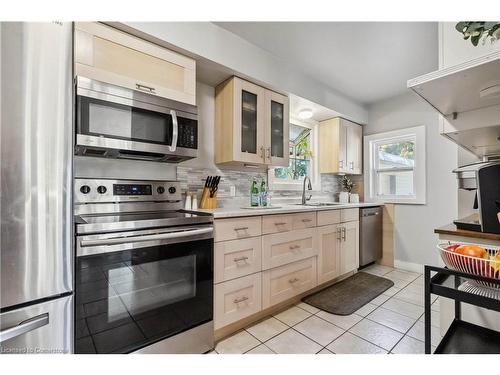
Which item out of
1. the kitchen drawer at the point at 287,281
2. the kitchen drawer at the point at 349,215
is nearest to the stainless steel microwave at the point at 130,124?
the kitchen drawer at the point at 287,281

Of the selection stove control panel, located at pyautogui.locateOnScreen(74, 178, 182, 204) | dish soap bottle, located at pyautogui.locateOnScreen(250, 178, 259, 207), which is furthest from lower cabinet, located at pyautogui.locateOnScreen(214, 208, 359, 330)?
stove control panel, located at pyautogui.locateOnScreen(74, 178, 182, 204)

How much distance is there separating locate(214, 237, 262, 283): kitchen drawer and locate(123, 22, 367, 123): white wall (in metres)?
1.40

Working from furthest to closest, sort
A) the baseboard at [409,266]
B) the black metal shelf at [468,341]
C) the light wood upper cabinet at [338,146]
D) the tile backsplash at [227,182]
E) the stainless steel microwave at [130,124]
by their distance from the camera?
the light wood upper cabinet at [338,146], the baseboard at [409,266], the tile backsplash at [227,182], the stainless steel microwave at [130,124], the black metal shelf at [468,341]

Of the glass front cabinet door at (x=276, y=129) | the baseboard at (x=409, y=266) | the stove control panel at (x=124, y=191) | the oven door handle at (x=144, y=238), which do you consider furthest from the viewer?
the baseboard at (x=409, y=266)

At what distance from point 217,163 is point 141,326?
1.40 m

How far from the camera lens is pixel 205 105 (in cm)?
227

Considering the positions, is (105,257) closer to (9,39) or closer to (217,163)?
(9,39)

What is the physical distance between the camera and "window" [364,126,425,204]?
314 centimetres

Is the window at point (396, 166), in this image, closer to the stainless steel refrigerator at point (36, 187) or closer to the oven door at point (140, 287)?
the oven door at point (140, 287)

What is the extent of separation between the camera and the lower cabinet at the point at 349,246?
266 cm

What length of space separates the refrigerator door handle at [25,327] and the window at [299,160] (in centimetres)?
224

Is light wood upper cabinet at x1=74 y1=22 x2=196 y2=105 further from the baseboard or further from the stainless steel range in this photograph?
the baseboard

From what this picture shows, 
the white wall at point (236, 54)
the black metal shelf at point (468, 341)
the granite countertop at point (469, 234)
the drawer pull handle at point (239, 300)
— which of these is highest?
the white wall at point (236, 54)
